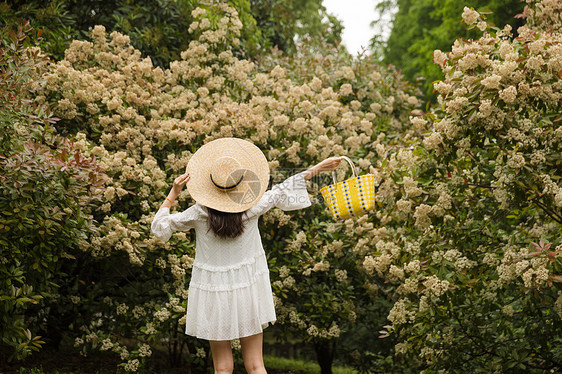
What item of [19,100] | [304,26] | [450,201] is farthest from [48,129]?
[304,26]

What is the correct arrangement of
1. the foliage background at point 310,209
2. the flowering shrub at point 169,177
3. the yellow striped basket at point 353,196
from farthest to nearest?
the flowering shrub at point 169,177
the yellow striped basket at point 353,196
the foliage background at point 310,209

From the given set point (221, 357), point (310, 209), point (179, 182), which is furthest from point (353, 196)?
point (310, 209)

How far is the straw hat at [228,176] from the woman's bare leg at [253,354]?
0.82m

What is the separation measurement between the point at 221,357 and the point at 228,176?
112 cm

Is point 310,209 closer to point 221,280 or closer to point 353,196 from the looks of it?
point 353,196

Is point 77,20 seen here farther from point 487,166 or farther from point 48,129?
point 487,166

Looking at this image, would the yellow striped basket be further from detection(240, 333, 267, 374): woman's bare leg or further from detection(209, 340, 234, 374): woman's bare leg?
detection(209, 340, 234, 374): woman's bare leg

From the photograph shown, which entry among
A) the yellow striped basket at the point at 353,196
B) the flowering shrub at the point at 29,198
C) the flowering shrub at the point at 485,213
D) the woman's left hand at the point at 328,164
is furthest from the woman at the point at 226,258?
the flowering shrub at the point at 485,213

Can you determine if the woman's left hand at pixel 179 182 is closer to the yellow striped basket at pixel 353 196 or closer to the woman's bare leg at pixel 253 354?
the woman's bare leg at pixel 253 354

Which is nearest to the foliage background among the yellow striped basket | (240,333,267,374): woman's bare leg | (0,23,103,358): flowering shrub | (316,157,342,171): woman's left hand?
(0,23,103,358): flowering shrub

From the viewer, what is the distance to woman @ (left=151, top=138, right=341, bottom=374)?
11.4 feet

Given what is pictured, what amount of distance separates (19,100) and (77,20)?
13.4 ft

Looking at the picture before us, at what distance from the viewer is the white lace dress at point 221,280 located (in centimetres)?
346

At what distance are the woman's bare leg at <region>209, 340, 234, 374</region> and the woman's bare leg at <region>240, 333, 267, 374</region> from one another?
0.11 m
